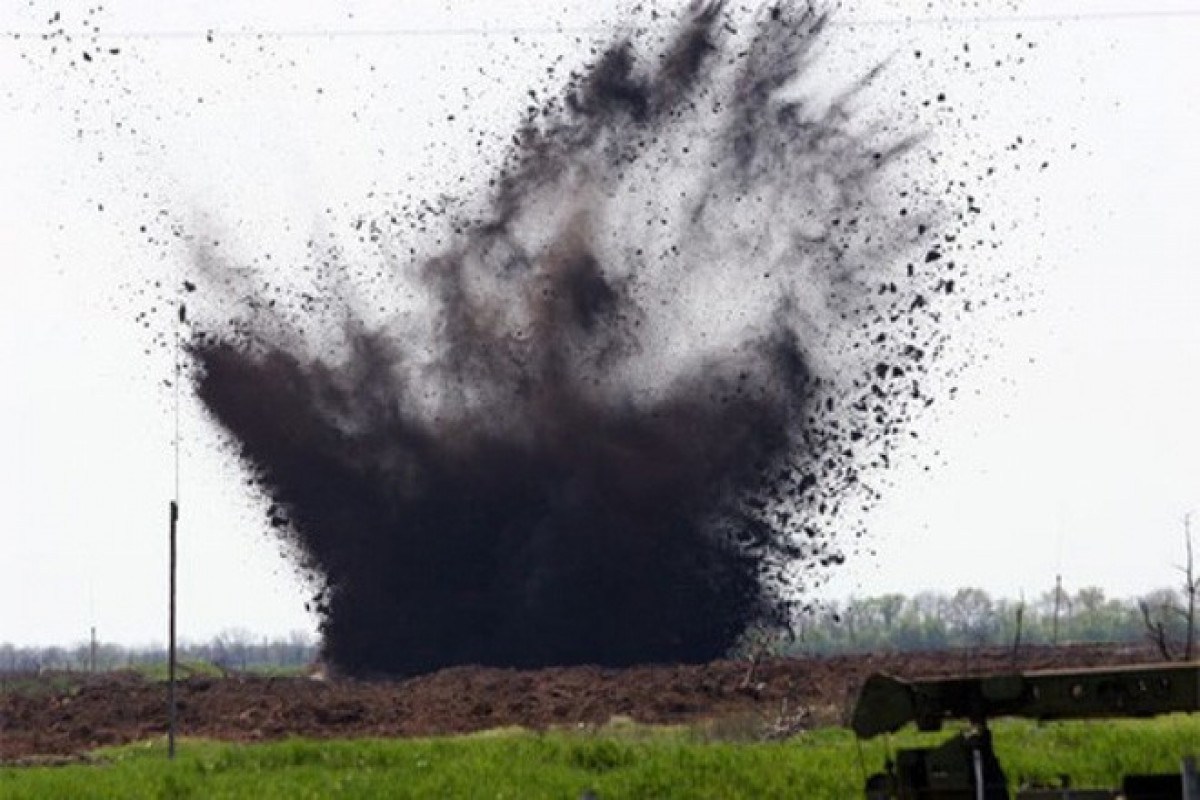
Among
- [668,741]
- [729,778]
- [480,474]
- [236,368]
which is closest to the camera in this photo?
[729,778]

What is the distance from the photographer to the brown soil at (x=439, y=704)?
46.7m

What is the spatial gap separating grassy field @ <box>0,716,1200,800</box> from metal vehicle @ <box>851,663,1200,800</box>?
8830mm

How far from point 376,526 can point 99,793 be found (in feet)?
155

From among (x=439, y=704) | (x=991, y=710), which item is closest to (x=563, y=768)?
(x=991, y=710)

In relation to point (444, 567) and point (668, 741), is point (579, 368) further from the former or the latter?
point (668, 741)

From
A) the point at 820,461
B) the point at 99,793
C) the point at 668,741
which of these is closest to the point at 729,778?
the point at 99,793

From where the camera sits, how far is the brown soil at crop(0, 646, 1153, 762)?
46.7 meters

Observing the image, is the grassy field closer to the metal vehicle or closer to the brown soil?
the metal vehicle

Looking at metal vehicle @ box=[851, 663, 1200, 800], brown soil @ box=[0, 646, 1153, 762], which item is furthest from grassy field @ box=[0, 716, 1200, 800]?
brown soil @ box=[0, 646, 1153, 762]

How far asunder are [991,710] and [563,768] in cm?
1453

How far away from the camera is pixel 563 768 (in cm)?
2719

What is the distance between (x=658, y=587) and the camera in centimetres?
7150

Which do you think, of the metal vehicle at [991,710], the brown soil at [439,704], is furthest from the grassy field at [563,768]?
the brown soil at [439,704]

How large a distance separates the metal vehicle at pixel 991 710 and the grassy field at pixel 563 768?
348 inches
